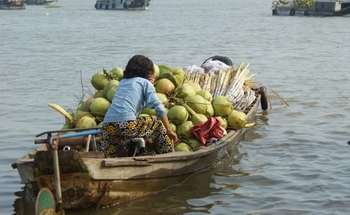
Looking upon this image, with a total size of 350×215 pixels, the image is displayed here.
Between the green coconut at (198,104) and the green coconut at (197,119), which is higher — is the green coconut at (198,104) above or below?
above

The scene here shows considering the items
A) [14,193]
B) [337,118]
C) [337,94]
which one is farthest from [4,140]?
[337,94]

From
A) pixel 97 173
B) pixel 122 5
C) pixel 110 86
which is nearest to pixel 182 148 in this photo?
pixel 110 86

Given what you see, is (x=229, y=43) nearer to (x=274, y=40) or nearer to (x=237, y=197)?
(x=274, y=40)

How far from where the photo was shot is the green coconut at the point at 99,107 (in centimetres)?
840

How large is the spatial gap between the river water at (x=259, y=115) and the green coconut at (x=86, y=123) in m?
1.12

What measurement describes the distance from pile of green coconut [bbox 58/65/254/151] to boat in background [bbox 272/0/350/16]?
159 feet

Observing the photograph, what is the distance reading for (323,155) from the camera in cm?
985

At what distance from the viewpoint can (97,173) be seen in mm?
6914

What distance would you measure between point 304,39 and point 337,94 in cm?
1765

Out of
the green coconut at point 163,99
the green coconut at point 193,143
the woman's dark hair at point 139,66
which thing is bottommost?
the green coconut at point 193,143

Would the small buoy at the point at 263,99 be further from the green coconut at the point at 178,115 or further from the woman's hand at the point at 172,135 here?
the woman's hand at the point at 172,135

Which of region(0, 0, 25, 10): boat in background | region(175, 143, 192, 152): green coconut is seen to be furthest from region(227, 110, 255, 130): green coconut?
region(0, 0, 25, 10): boat in background

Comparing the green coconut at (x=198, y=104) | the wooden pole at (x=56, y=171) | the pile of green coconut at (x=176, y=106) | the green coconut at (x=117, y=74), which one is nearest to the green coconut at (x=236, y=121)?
the pile of green coconut at (x=176, y=106)

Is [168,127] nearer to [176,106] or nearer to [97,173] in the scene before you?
[97,173]
